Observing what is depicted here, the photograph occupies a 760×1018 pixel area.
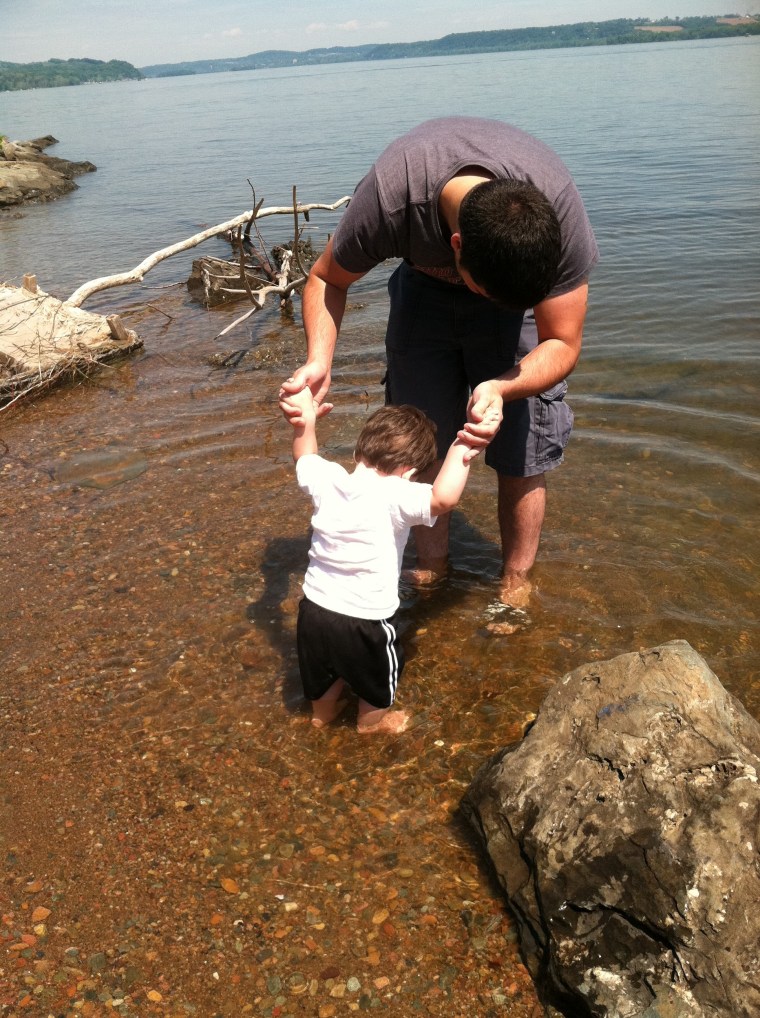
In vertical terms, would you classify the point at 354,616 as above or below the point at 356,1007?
above

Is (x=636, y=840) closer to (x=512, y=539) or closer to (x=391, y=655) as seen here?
(x=391, y=655)

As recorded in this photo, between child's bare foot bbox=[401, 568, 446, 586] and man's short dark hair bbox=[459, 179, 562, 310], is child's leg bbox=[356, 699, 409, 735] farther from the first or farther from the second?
man's short dark hair bbox=[459, 179, 562, 310]

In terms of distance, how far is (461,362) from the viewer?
419cm

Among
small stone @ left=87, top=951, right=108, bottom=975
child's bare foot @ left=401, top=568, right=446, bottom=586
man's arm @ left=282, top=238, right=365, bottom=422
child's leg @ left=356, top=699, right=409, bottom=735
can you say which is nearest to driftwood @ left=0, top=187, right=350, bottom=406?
child's bare foot @ left=401, top=568, right=446, bottom=586

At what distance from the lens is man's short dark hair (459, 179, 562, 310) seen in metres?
2.70

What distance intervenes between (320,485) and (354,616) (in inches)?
22.1

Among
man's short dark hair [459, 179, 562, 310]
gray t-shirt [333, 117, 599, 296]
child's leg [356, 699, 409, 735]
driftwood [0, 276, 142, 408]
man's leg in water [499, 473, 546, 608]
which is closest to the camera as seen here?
man's short dark hair [459, 179, 562, 310]

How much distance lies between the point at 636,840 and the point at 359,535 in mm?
1496

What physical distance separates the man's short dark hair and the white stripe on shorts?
1441 mm

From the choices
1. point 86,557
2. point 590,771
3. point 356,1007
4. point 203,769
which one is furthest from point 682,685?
point 86,557

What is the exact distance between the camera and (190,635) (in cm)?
447

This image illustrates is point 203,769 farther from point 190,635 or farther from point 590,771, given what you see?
point 590,771

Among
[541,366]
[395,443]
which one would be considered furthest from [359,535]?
[541,366]

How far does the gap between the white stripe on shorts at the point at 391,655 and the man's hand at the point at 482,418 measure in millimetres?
831
